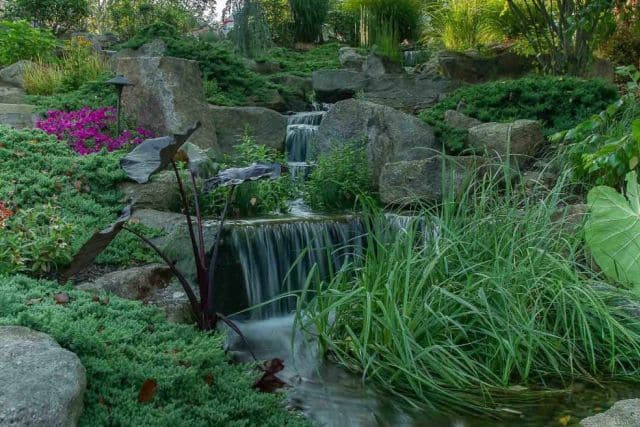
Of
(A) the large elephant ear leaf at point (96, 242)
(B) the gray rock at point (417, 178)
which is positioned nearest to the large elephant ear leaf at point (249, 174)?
(A) the large elephant ear leaf at point (96, 242)

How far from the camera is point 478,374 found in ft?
13.7

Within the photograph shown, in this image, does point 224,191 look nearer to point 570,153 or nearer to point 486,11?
point 570,153

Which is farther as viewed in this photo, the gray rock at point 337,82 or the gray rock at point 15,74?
the gray rock at point 337,82

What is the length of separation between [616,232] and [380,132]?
399cm

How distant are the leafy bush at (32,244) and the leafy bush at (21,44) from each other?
7089mm

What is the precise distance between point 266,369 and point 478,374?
120cm

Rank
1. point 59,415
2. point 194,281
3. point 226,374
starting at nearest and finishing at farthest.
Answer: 1. point 59,415
2. point 226,374
3. point 194,281

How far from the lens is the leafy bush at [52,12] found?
A: 16.4 m

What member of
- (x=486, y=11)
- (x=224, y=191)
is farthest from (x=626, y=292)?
(x=486, y=11)

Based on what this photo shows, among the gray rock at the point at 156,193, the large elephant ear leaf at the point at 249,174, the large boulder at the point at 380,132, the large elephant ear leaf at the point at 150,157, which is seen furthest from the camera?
the large boulder at the point at 380,132

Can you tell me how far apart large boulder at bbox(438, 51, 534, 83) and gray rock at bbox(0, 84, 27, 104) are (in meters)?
6.28

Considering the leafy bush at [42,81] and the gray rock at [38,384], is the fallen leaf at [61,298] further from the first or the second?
the leafy bush at [42,81]

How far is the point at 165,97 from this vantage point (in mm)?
8594

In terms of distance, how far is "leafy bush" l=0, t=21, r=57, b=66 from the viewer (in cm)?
1180
